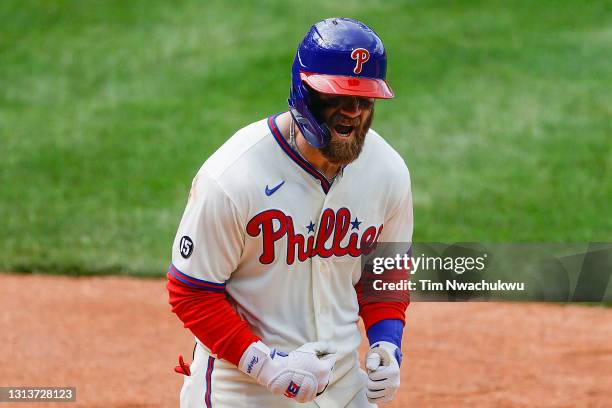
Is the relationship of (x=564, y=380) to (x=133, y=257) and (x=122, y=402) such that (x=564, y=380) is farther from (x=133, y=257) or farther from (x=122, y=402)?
(x=133, y=257)

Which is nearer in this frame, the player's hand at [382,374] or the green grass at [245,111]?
the player's hand at [382,374]

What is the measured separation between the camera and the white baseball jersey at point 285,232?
11.2 feet

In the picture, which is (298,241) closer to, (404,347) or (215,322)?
(215,322)

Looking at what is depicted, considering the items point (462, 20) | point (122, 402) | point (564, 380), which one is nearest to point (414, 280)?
point (564, 380)

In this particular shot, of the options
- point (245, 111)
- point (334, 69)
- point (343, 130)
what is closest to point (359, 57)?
point (334, 69)

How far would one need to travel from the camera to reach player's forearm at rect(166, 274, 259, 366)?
3.44 m

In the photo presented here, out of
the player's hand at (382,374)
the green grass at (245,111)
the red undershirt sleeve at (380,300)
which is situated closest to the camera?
the player's hand at (382,374)

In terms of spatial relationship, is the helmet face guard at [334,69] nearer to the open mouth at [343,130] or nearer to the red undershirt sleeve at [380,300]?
the open mouth at [343,130]

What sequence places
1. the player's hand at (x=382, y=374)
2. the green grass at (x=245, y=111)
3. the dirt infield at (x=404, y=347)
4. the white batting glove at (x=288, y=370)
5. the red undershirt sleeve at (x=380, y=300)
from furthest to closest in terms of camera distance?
the green grass at (x=245, y=111), the dirt infield at (x=404, y=347), the red undershirt sleeve at (x=380, y=300), the player's hand at (x=382, y=374), the white batting glove at (x=288, y=370)

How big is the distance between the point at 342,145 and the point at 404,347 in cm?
369

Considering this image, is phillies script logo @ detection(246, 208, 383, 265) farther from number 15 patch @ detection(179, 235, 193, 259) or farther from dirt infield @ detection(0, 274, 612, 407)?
dirt infield @ detection(0, 274, 612, 407)

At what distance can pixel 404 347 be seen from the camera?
22.6 ft

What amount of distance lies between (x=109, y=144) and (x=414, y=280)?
534 cm

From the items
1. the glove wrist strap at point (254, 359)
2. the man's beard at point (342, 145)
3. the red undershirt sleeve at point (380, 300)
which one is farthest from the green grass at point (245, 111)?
the man's beard at point (342, 145)
